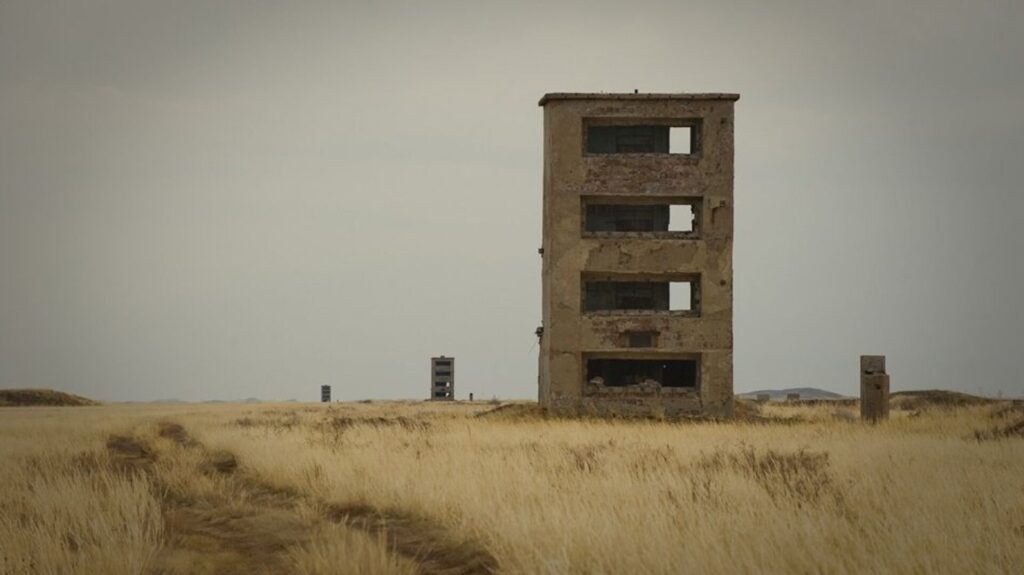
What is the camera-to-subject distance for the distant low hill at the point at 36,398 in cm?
6856

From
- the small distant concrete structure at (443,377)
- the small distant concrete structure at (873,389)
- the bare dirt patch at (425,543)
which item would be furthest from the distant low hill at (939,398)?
the bare dirt patch at (425,543)

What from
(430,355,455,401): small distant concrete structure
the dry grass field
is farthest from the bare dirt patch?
(430,355,455,401): small distant concrete structure

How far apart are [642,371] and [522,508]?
31243 millimetres

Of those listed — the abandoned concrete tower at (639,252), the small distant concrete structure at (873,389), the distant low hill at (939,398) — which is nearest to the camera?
the small distant concrete structure at (873,389)

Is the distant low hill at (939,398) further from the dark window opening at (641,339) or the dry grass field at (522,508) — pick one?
the dry grass field at (522,508)

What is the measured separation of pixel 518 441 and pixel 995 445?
9.52 meters

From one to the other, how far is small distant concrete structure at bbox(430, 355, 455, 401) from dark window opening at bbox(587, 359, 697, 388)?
29.1 m

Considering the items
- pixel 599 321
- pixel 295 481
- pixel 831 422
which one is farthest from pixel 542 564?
pixel 599 321

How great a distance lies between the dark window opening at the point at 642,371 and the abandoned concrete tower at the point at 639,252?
12.2ft

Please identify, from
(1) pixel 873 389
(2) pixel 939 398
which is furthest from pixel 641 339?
(2) pixel 939 398

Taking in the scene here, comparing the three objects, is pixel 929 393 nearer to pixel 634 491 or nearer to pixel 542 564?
pixel 634 491

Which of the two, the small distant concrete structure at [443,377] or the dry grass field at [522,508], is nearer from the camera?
the dry grass field at [522,508]

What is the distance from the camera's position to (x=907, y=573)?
7328 mm

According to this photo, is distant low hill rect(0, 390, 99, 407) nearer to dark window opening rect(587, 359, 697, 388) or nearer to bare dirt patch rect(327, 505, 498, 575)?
dark window opening rect(587, 359, 697, 388)
